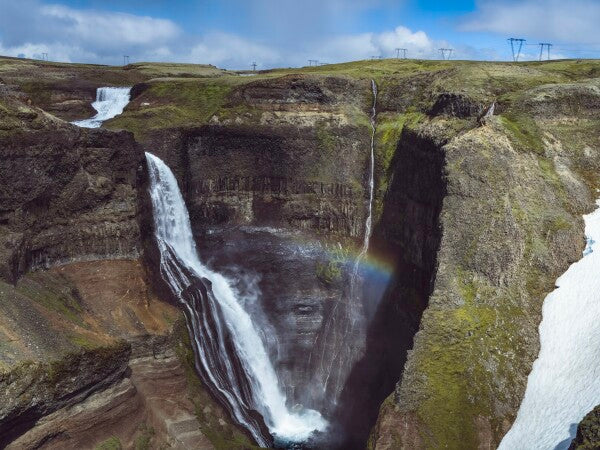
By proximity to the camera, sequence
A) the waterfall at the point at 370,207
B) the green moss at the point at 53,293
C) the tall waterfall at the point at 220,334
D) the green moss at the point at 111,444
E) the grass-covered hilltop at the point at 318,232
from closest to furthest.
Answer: the green moss at the point at 111,444, the grass-covered hilltop at the point at 318,232, the green moss at the point at 53,293, the tall waterfall at the point at 220,334, the waterfall at the point at 370,207

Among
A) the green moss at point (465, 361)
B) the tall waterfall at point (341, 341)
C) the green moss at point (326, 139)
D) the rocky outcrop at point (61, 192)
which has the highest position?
the green moss at point (326, 139)

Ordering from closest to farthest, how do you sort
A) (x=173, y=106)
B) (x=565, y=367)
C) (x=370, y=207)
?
(x=565, y=367) < (x=370, y=207) < (x=173, y=106)

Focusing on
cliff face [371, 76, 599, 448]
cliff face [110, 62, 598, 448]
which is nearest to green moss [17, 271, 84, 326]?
cliff face [110, 62, 598, 448]

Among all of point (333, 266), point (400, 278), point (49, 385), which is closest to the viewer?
point (49, 385)

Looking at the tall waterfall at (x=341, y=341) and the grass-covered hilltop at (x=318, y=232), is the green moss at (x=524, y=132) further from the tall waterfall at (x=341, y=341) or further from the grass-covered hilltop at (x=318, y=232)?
the tall waterfall at (x=341, y=341)

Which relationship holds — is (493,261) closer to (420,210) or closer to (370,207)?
(420,210)

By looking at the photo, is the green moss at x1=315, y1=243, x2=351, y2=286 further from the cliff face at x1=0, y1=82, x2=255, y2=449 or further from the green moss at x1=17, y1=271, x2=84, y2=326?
the green moss at x1=17, y1=271, x2=84, y2=326

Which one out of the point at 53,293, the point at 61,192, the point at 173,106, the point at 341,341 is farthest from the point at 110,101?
the point at 341,341

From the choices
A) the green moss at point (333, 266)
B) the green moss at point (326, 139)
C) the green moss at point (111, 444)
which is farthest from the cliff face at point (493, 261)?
the green moss at point (111, 444)
